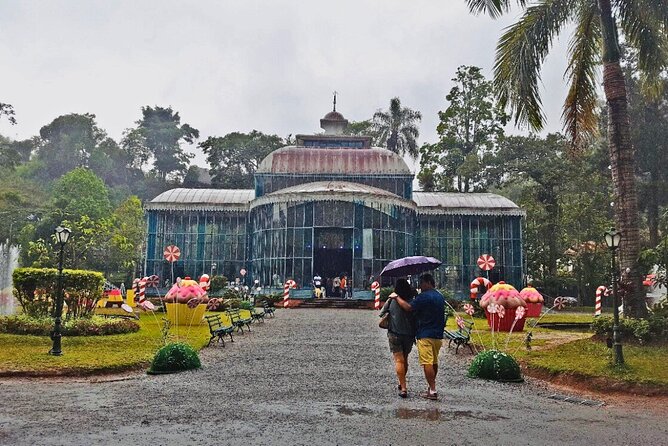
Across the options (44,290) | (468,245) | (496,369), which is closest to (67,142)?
(468,245)

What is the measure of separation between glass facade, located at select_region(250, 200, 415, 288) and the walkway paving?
19415mm

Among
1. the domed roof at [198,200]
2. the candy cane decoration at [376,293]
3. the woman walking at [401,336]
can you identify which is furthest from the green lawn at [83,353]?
the domed roof at [198,200]

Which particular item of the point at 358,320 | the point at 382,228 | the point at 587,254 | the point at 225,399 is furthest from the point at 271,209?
the point at 225,399

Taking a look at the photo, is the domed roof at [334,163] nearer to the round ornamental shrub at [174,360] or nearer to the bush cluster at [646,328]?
the bush cluster at [646,328]

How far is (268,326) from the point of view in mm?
18016

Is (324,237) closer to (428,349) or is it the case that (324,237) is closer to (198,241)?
(198,241)

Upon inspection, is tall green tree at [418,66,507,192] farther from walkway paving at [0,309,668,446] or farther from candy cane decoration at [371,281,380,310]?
walkway paving at [0,309,668,446]

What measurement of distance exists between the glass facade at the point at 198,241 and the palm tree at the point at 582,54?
24.6m

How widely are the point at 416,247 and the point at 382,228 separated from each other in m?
5.40

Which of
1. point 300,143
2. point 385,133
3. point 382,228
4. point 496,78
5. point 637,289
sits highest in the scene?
point 385,133

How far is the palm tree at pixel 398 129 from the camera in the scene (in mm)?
55781

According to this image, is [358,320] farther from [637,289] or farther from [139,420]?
[139,420]

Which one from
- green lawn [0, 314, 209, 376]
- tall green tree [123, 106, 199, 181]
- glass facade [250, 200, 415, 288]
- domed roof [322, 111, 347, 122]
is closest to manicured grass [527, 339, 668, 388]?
green lawn [0, 314, 209, 376]

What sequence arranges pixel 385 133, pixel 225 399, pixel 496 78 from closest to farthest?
pixel 225 399
pixel 496 78
pixel 385 133
